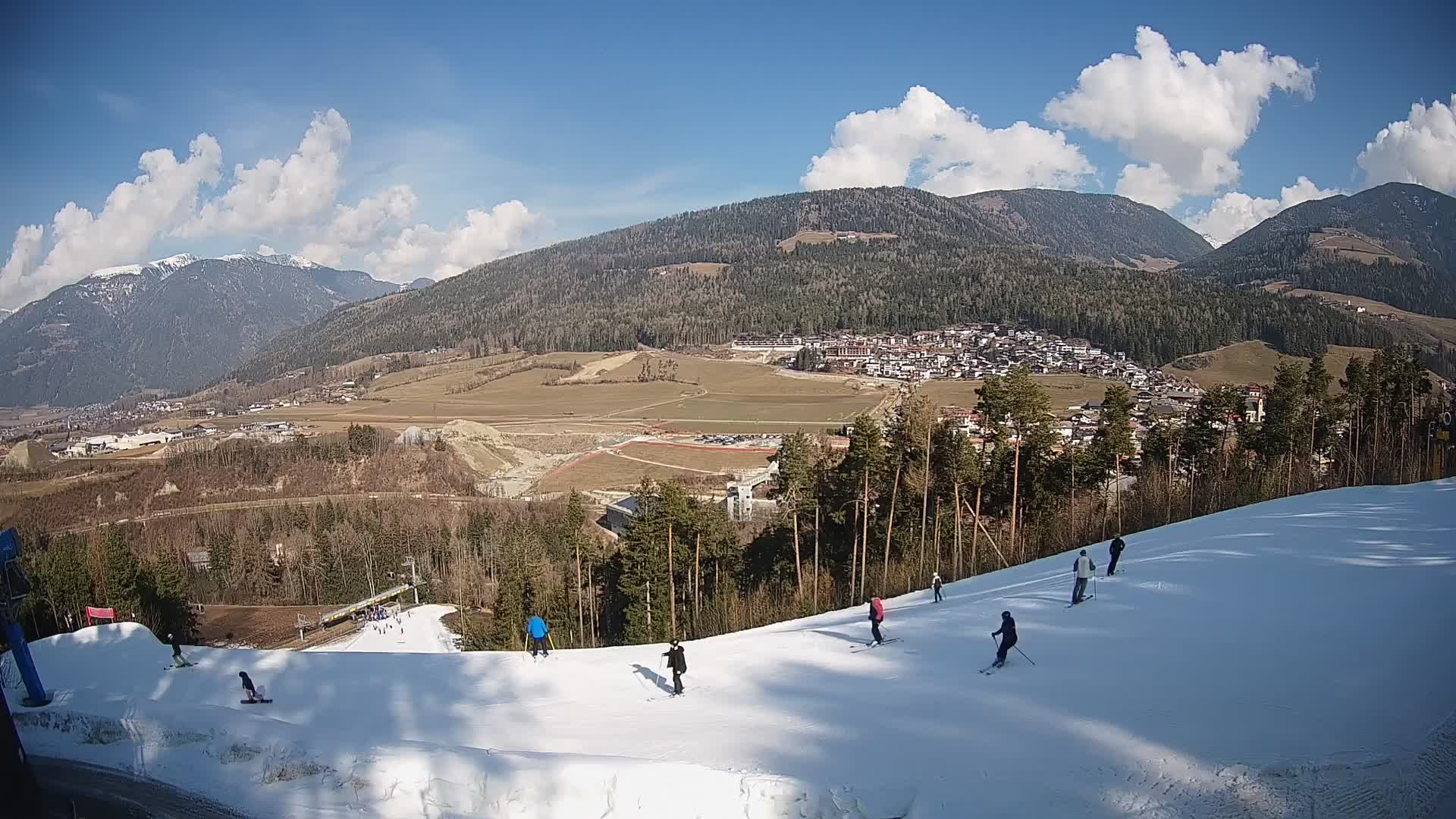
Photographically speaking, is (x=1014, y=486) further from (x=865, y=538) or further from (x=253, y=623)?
(x=253, y=623)

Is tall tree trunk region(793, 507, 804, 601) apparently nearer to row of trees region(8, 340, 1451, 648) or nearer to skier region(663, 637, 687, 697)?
row of trees region(8, 340, 1451, 648)

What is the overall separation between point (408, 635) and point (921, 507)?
24.2m

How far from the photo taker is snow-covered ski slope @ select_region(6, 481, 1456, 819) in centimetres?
620

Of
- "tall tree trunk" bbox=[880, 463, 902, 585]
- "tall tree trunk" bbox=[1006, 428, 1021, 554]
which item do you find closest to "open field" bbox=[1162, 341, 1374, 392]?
"tall tree trunk" bbox=[1006, 428, 1021, 554]

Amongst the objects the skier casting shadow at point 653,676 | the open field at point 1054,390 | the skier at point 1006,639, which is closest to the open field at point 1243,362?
the open field at point 1054,390

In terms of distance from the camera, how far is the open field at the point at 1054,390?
7006cm

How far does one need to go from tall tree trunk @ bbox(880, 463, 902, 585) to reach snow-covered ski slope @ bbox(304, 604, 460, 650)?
18.8 metres

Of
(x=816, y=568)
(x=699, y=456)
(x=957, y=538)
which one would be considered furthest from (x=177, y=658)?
(x=699, y=456)

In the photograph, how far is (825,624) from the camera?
587 inches

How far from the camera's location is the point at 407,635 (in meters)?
33.2

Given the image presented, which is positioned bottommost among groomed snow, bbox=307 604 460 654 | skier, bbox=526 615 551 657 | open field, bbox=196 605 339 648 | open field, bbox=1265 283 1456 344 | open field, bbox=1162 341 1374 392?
open field, bbox=196 605 339 648

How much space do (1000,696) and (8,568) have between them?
14.9 m

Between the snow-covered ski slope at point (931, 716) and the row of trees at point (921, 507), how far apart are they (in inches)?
320

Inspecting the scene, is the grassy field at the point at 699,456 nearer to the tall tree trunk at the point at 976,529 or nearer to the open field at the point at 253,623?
the open field at the point at 253,623
